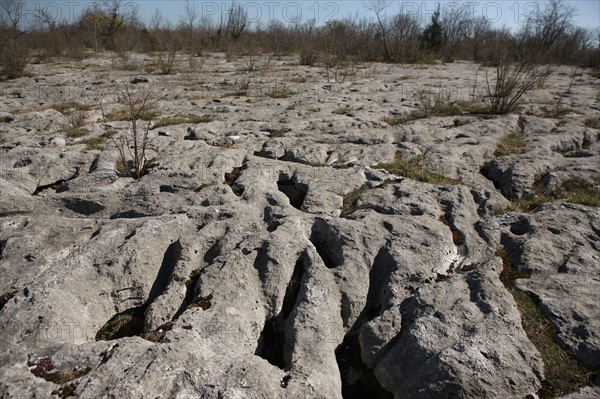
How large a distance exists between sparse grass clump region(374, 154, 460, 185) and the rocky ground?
4 cm

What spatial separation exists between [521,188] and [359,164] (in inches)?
86.3

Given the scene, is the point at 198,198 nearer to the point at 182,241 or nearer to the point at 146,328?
the point at 182,241

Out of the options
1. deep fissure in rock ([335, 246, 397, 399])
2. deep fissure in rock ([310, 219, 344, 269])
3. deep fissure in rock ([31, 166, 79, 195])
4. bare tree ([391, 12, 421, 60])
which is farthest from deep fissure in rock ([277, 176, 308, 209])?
bare tree ([391, 12, 421, 60])

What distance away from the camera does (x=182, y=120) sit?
319 inches

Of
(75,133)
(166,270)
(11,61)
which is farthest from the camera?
(11,61)

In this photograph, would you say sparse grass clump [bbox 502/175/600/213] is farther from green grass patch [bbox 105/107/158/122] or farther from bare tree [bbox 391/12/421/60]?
bare tree [bbox 391/12/421/60]

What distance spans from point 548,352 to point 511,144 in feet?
16.4

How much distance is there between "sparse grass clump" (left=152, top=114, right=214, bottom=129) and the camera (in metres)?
7.92

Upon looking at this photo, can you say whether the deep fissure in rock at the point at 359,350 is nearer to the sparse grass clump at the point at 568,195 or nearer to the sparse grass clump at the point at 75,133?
the sparse grass clump at the point at 568,195

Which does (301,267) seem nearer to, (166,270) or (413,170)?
(166,270)

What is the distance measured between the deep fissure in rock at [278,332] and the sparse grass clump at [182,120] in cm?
545

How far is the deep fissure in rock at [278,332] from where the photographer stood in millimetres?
3049

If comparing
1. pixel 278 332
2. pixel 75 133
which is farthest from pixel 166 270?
pixel 75 133

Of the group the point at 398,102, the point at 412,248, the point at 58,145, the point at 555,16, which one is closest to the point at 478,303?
the point at 412,248
